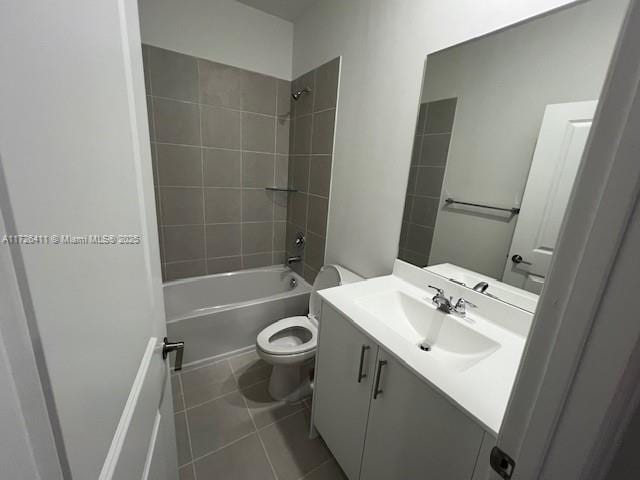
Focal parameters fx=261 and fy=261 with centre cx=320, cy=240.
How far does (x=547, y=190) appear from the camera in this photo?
2.97ft

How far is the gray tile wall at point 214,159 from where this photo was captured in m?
1.88

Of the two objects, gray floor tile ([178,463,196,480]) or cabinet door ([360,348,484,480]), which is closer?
cabinet door ([360,348,484,480])

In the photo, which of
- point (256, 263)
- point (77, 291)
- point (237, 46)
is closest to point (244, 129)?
point (237, 46)

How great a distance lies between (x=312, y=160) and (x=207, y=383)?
5.75 feet

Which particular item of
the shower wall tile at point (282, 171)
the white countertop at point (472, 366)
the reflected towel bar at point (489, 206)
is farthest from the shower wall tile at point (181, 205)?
the reflected towel bar at point (489, 206)

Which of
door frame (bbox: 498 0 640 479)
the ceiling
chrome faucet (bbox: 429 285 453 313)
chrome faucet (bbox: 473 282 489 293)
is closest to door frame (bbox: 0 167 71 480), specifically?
door frame (bbox: 498 0 640 479)

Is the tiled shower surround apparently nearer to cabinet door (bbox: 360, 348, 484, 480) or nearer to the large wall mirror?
the large wall mirror

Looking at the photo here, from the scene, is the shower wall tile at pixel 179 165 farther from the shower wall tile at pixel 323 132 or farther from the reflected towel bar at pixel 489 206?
the reflected towel bar at pixel 489 206

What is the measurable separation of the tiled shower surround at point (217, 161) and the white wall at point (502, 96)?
0.87 m

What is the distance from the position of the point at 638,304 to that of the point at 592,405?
0.14m

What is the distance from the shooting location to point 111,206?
41cm

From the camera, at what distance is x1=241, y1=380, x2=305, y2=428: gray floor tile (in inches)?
60.1

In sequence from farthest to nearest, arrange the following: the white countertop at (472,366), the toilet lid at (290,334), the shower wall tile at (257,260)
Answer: the shower wall tile at (257,260), the toilet lid at (290,334), the white countertop at (472,366)

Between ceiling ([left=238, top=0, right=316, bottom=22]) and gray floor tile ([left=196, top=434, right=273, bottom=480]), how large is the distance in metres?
2.79
